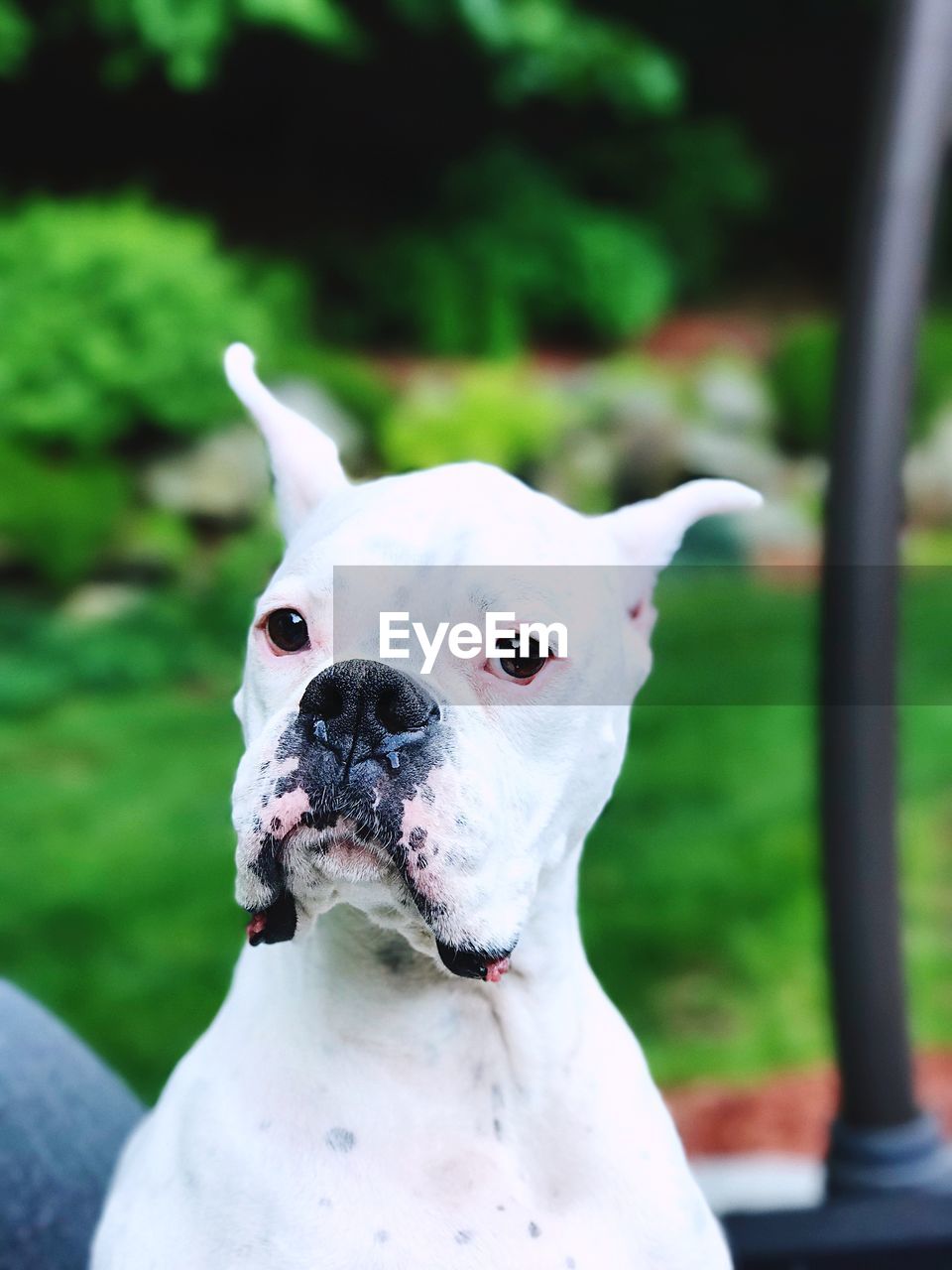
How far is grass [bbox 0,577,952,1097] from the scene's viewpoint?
446cm

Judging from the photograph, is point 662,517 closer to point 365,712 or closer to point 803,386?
point 365,712

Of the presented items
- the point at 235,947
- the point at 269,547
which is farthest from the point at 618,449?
the point at 235,947

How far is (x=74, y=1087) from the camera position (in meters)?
1.44

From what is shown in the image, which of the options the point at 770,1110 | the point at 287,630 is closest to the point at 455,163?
the point at 770,1110

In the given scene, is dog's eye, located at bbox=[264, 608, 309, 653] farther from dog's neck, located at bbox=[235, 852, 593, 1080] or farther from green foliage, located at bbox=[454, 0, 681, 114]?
green foliage, located at bbox=[454, 0, 681, 114]

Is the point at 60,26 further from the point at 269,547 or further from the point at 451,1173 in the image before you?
the point at 451,1173

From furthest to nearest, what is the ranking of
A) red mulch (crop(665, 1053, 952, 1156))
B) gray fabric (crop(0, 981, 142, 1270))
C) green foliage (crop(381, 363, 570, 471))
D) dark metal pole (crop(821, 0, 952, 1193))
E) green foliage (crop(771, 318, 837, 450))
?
1. green foliage (crop(771, 318, 837, 450))
2. green foliage (crop(381, 363, 570, 471))
3. red mulch (crop(665, 1053, 952, 1156))
4. dark metal pole (crop(821, 0, 952, 1193))
5. gray fabric (crop(0, 981, 142, 1270))

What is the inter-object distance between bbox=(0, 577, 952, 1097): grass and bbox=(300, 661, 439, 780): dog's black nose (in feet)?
10.3

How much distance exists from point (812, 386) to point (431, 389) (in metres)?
2.59

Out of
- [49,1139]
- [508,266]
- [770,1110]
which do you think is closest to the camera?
[49,1139]

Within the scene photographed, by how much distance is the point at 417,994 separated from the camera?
3.54 ft

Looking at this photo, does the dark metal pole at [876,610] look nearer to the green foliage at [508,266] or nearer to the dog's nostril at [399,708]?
the dog's nostril at [399,708]

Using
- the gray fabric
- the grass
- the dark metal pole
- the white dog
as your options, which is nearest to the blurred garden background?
the grass

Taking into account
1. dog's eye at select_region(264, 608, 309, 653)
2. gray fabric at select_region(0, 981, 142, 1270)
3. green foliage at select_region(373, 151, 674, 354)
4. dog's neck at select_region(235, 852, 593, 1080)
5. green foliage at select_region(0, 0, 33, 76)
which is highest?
green foliage at select_region(0, 0, 33, 76)
